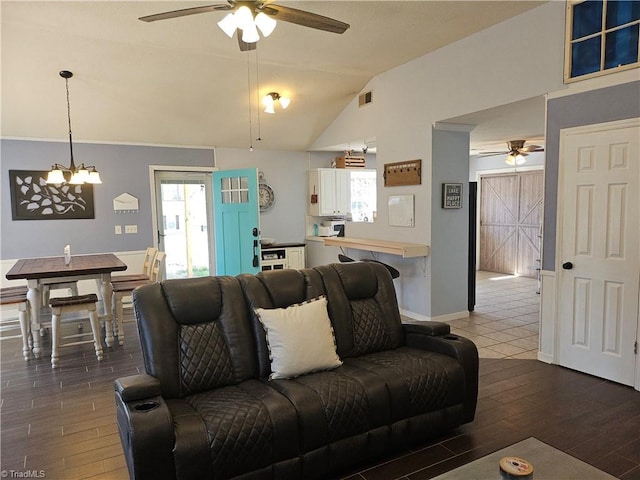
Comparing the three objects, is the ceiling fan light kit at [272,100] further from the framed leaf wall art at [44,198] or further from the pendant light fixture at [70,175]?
the framed leaf wall art at [44,198]

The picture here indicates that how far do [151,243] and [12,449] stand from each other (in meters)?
4.29

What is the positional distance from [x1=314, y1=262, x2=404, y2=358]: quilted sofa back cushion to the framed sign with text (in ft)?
7.28

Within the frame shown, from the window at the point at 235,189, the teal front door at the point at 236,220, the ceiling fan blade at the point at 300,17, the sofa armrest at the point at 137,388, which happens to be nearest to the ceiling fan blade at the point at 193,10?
the ceiling fan blade at the point at 300,17

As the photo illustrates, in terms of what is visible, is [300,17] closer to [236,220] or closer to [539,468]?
[539,468]

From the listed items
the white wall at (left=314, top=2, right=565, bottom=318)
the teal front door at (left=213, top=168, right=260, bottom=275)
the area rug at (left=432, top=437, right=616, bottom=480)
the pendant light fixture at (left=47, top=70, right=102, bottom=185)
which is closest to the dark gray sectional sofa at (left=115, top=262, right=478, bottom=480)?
the area rug at (left=432, top=437, right=616, bottom=480)

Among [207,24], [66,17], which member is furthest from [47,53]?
[207,24]

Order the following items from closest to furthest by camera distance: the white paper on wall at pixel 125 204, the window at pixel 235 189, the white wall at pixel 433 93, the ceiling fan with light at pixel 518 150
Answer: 1. the white wall at pixel 433 93
2. the white paper on wall at pixel 125 204
3. the window at pixel 235 189
4. the ceiling fan with light at pixel 518 150

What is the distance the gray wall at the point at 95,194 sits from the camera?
227 inches

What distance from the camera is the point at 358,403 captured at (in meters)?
2.29

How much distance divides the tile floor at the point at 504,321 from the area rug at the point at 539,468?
2.34 m

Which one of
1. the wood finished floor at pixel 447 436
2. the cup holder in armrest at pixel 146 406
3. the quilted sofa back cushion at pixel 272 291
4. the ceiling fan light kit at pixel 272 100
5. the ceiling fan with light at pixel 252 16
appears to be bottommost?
the wood finished floor at pixel 447 436

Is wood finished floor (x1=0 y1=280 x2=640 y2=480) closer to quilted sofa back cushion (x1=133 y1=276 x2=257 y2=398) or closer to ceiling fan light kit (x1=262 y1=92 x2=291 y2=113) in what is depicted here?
quilted sofa back cushion (x1=133 y1=276 x2=257 y2=398)

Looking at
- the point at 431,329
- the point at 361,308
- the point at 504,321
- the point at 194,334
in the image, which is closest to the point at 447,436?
the point at 431,329

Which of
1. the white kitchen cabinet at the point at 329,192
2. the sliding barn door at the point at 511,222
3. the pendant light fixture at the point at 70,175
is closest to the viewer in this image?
the pendant light fixture at the point at 70,175
